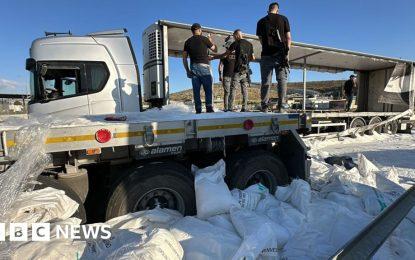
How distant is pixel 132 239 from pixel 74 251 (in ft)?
1.29

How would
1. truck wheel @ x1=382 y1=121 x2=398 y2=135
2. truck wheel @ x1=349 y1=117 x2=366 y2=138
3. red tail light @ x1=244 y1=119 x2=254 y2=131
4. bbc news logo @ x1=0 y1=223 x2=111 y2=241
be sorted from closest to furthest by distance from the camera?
bbc news logo @ x1=0 y1=223 x2=111 y2=241, red tail light @ x1=244 y1=119 x2=254 y2=131, truck wheel @ x1=349 y1=117 x2=366 y2=138, truck wheel @ x1=382 y1=121 x2=398 y2=135

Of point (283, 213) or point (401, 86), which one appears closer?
point (283, 213)

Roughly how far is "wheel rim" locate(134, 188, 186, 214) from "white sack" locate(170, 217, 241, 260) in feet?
1.32

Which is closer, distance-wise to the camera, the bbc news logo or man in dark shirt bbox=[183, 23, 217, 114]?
the bbc news logo

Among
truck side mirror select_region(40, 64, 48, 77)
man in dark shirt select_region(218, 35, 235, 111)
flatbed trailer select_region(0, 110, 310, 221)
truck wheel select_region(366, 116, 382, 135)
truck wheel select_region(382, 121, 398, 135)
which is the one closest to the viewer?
flatbed trailer select_region(0, 110, 310, 221)

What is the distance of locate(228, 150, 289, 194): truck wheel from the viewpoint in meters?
3.81

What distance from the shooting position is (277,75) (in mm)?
5312

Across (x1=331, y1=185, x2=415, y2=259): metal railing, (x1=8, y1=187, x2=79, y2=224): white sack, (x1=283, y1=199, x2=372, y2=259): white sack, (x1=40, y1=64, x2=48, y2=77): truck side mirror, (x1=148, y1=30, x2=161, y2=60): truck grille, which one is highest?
(x1=148, y1=30, x2=161, y2=60): truck grille

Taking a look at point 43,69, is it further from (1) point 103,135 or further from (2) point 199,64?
(1) point 103,135

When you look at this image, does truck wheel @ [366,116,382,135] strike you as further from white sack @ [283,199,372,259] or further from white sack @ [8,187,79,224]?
white sack @ [8,187,79,224]

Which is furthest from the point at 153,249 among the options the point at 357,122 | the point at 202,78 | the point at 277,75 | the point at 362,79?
the point at 362,79

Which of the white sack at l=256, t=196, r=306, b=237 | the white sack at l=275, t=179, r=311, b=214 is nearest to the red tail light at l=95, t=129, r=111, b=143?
the white sack at l=256, t=196, r=306, b=237

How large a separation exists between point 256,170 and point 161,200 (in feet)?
4.06

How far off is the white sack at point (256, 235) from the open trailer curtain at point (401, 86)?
465 inches
